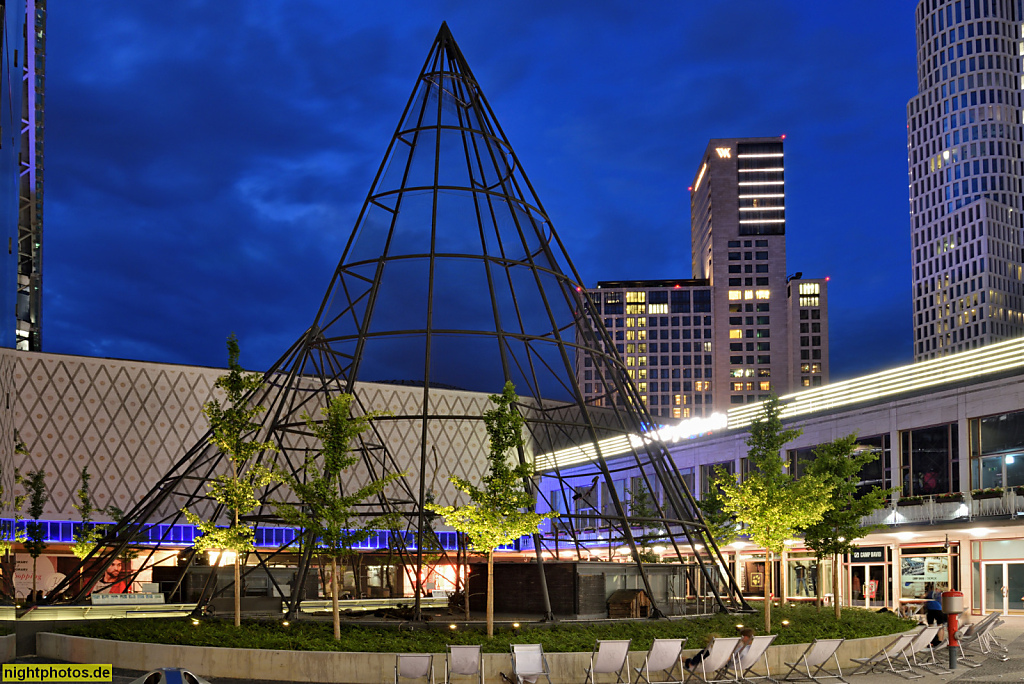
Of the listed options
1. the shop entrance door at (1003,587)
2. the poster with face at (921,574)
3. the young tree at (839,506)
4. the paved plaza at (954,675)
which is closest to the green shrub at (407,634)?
the paved plaza at (954,675)

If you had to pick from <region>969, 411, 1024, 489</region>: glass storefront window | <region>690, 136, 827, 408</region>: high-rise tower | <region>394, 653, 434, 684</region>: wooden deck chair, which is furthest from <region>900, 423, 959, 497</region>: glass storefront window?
<region>690, 136, 827, 408</region>: high-rise tower

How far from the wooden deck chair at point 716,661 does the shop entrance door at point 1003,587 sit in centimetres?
2245

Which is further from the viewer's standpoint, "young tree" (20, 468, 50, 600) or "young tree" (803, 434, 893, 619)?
"young tree" (20, 468, 50, 600)

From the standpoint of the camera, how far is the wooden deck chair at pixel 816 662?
1792 centimetres

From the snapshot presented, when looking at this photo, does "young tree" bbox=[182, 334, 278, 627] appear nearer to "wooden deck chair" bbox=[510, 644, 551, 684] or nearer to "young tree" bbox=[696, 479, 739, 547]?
"wooden deck chair" bbox=[510, 644, 551, 684]

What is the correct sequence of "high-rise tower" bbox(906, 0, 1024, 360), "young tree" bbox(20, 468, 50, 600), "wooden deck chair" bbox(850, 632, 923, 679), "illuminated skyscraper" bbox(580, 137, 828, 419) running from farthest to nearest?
"illuminated skyscraper" bbox(580, 137, 828, 419) → "high-rise tower" bbox(906, 0, 1024, 360) → "young tree" bbox(20, 468, 50, 600) → "wooden deck chair" bbox(850, 632, 923, 679)

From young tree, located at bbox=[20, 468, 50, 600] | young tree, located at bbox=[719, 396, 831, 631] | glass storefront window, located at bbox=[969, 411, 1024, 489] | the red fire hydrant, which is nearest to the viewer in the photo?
the red fire hydrant

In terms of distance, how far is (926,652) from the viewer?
2208 centimetres

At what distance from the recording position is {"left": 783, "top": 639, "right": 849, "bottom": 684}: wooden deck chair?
1792 centimetres

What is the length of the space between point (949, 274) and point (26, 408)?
129 metres

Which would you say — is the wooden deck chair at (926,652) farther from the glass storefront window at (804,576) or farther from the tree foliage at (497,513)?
the glass storefront window at (804,576)

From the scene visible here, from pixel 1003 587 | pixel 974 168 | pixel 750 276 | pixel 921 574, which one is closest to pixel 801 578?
pixel 921 574

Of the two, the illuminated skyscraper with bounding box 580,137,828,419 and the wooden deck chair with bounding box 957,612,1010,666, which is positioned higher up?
the illuminated skyscraper with bounding box 580,137,828,419

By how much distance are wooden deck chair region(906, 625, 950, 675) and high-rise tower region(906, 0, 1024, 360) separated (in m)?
129
